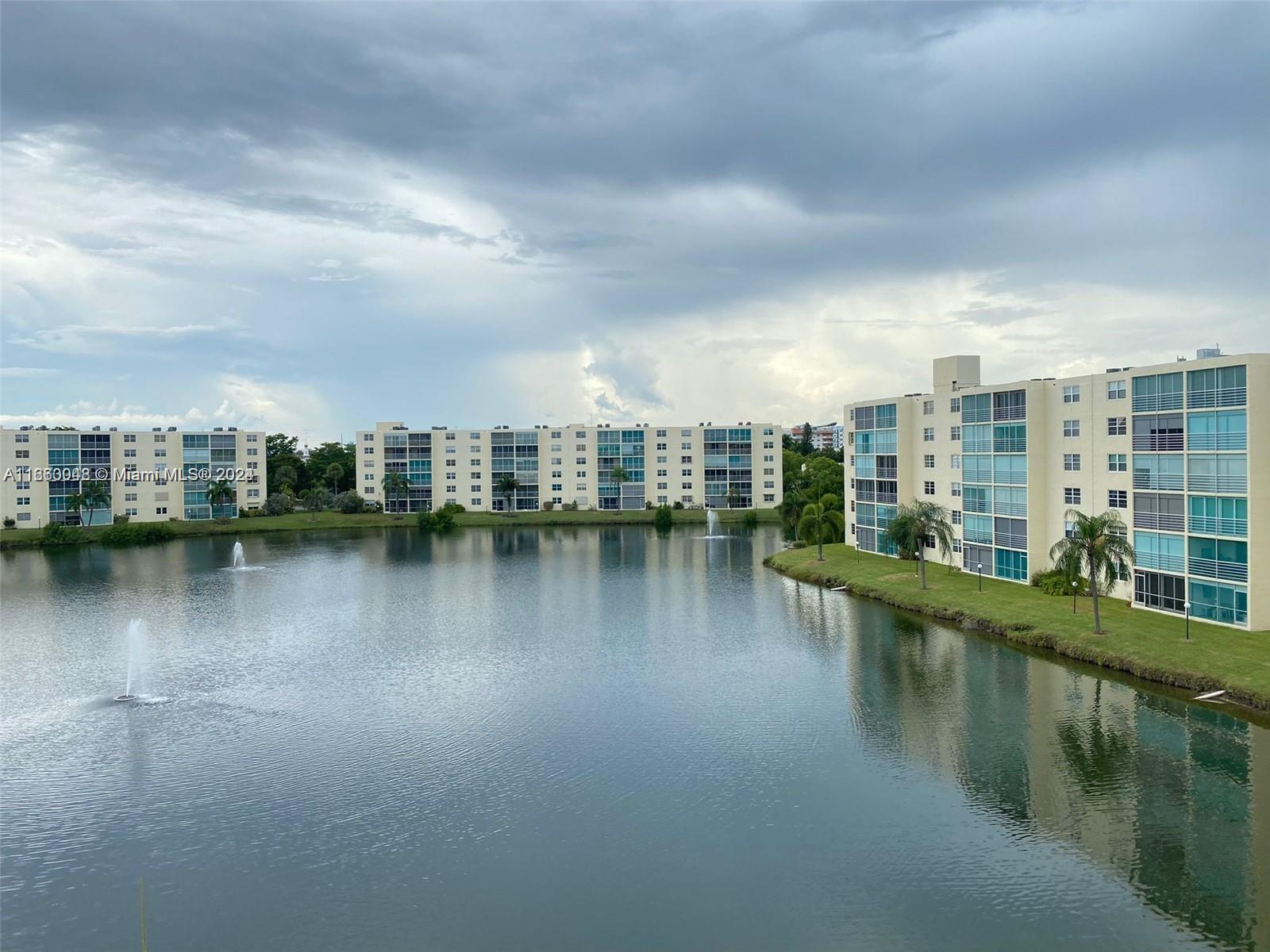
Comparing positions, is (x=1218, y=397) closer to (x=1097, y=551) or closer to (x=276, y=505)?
(x=1097, y=551)

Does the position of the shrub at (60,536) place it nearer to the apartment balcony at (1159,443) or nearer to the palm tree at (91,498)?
the palm tree at (91,498)

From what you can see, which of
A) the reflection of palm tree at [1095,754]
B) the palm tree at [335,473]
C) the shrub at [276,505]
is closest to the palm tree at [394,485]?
the palm tree at [335,473]

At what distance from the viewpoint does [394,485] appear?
429 feet

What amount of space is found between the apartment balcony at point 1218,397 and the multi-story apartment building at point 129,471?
109m

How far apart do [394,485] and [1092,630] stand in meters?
102

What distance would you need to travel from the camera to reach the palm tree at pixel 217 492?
121 m

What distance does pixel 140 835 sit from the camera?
1000 inches

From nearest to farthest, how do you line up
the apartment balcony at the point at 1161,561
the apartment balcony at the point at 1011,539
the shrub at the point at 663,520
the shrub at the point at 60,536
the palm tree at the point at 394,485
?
the apartment balcony at the point at 1161,561
the apartment balcony at the point at 1011,539
the shrub at the point at 60,536
the shrub at the point at 663,520
the palm tree at the point at 394,485

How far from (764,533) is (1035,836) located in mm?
84434

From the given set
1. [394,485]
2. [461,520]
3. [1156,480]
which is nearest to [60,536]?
[394,485]

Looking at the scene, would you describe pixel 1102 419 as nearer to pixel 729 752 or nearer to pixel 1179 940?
pixel 729 752

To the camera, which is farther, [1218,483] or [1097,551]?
A: [1097,551]

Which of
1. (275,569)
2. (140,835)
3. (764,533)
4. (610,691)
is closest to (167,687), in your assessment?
(140,835)

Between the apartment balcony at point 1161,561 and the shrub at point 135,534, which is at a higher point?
the apartment balcony at point 1161,561
